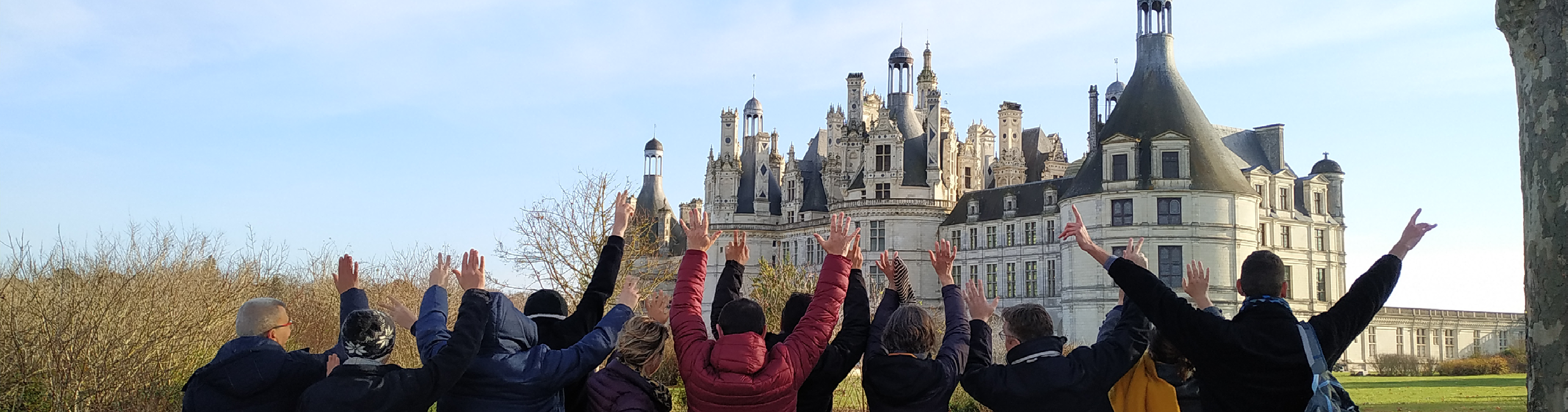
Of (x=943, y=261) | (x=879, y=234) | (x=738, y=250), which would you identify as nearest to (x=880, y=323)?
(x=943, y=261)

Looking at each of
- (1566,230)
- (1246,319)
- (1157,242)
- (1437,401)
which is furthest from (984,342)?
(1157,242)

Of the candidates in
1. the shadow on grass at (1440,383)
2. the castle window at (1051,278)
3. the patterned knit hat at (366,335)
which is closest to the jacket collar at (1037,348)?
the patterned knit hat at (366,335)

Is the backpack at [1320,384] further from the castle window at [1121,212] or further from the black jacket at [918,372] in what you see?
the castle window at [1121,212]

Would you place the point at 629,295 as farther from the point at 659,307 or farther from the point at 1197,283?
the point at 1197,283

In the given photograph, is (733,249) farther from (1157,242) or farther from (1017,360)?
(1157,242)

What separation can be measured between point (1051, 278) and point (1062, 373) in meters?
44.3

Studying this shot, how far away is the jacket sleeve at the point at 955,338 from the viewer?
6.07m

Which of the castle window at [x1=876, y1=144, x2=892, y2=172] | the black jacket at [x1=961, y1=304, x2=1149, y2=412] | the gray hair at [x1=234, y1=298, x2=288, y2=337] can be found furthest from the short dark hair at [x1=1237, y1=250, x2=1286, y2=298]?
the castle window at [x1=876, y1=144, x2=892, y2=172]

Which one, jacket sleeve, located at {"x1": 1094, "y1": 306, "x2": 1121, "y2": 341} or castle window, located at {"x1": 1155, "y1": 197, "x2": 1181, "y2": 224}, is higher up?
castle window, located at {"x1": 1155, "y1": 197, "x2": 1181, "y2": 224}

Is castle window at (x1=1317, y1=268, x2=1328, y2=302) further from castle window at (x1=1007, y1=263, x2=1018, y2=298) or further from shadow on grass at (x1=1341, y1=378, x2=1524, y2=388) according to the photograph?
castle window at (x1=1007, y1=263, x2=1018, y2=298)

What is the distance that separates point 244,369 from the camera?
18.0 ft

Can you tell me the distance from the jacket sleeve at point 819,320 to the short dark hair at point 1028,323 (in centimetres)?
89

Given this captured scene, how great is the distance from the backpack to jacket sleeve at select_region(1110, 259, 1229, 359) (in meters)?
0.34

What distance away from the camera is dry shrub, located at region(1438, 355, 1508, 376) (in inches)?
1619
